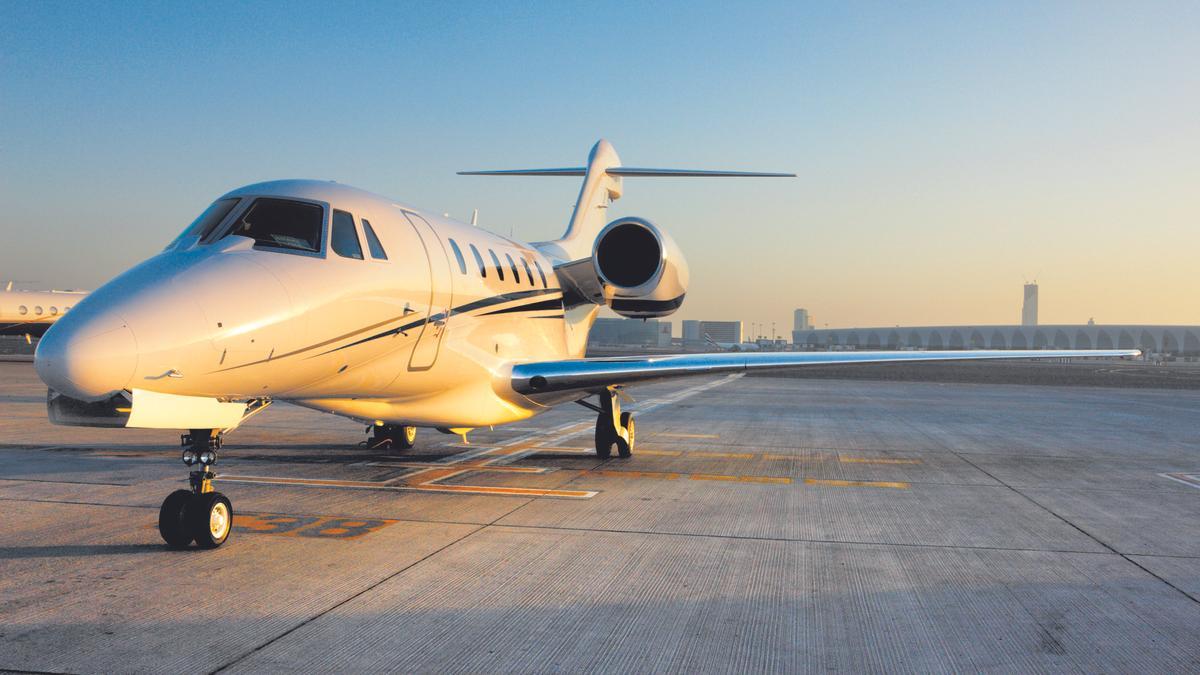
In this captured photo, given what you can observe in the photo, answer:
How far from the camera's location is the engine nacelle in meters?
12.2

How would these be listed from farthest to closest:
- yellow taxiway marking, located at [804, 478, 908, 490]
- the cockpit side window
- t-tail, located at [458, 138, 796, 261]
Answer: t-tail, located at [458, 138, 796, 261] < yellow taxiway marking, located at [804, 478, 908, 490] < the cockpit side window

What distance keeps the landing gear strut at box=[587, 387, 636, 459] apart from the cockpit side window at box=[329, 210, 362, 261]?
5.08 m

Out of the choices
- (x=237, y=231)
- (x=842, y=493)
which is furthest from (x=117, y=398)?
(x=842, y=493)

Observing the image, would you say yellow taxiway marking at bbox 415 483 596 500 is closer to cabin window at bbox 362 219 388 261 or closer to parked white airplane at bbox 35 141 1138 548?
parked white airplane at bbox 35 141 1138 548

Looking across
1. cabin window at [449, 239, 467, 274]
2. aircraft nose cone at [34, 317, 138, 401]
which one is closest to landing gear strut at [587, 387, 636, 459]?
cabin window at [449, 239, 467, 274]

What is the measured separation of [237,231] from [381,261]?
136 cm

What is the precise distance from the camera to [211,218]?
21.1 ft

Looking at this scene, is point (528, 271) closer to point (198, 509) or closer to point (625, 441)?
point (625, 441)

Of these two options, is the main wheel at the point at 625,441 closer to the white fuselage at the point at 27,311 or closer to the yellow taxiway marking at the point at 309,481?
the yellow taxiway marking at the point at 309,481

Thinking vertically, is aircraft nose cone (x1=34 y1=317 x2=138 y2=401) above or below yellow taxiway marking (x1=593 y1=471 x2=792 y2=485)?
above

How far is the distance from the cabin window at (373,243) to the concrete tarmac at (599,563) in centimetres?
223

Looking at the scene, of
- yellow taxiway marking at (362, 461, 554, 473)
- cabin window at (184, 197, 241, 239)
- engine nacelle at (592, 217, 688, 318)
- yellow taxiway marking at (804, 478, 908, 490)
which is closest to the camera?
cabin window at (184, 197, 241, 239)

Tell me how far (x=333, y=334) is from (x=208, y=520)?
5.26ft

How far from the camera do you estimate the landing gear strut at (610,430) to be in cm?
1159
